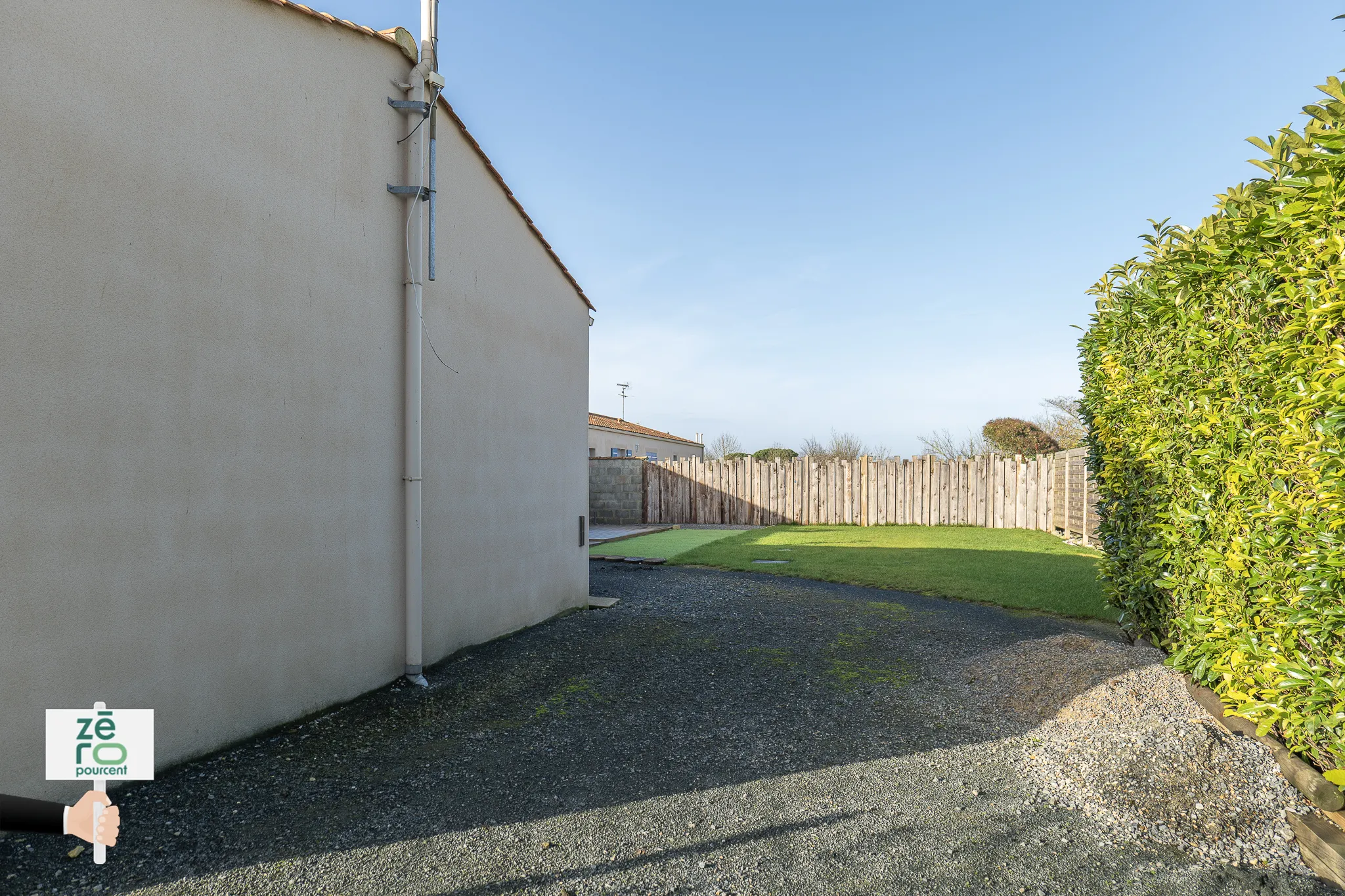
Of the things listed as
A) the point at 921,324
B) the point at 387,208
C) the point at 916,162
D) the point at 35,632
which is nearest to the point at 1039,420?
the point at 921,324

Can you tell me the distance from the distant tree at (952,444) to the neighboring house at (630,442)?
1120 centimetres

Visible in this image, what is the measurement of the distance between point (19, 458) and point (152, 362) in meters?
0.64

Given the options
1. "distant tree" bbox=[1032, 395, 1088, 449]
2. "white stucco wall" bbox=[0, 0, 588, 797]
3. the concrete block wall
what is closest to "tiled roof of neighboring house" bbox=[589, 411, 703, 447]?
the concrete block wall

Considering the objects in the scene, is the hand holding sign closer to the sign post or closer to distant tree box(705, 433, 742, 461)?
the sign post

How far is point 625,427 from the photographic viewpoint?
99.3ft

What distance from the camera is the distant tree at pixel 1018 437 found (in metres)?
23.1

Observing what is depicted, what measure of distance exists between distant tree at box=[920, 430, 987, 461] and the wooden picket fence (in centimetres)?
947

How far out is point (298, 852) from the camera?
2359mm

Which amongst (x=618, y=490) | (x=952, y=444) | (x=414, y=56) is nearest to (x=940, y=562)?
(x=414, y=56)

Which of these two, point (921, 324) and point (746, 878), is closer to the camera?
point (746, 878)

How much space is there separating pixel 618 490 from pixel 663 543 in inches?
224

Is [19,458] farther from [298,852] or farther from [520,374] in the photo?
[520,374]

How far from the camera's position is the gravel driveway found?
2.21 meters

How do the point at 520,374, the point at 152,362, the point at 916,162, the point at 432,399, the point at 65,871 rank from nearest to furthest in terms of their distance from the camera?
the point at 65,871, the point at 152,362, the point at 432,399, the point at 520,374, the point at 916,162
